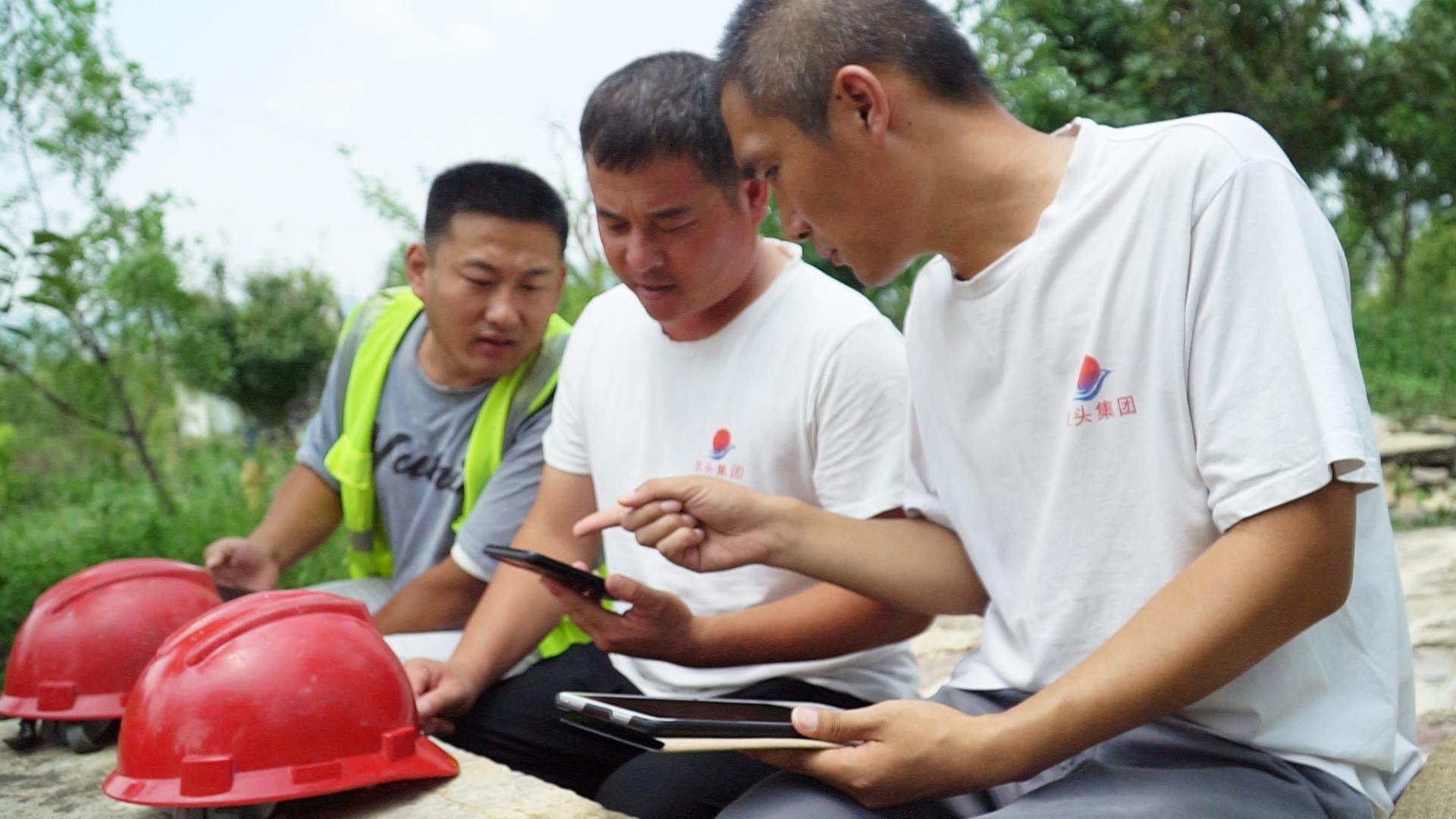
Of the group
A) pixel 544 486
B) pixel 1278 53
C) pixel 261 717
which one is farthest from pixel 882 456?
pixel 1278 53

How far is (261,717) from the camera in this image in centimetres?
206

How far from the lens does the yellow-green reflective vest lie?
3.28 m

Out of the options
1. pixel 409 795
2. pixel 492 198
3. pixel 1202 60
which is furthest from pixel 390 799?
pixel 1202 60

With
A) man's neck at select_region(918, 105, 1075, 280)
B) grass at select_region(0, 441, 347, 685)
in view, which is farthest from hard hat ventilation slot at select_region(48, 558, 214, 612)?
grass at select_region(0, 441, 347, 685)

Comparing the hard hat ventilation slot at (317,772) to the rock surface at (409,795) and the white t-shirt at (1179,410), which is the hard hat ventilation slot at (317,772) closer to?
the rock surface at (409,795)

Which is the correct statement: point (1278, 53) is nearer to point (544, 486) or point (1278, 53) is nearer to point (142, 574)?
point (544, 486)

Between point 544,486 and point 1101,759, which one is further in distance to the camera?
point 544,486

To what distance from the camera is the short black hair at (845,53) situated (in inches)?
76.7

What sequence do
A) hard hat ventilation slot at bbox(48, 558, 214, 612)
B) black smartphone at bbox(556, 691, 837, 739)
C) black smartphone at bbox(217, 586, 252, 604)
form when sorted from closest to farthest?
black smartphone at bbox(556, 691, 837, 739) → hard hat ventilation slot at bbox(48, 558, 214, 612) → black smartphone at bbox(217, 586, 252, 604)

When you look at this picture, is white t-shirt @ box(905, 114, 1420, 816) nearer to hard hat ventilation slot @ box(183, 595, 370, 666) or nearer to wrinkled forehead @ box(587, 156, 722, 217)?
wrinkled forehead @ box(587, 156, 722, 217)

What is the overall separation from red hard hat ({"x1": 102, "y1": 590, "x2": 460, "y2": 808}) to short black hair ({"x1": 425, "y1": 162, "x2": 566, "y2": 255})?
1359 millimetres

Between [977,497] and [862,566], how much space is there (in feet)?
0.81

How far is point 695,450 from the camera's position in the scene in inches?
104

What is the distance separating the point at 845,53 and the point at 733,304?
86 cm
